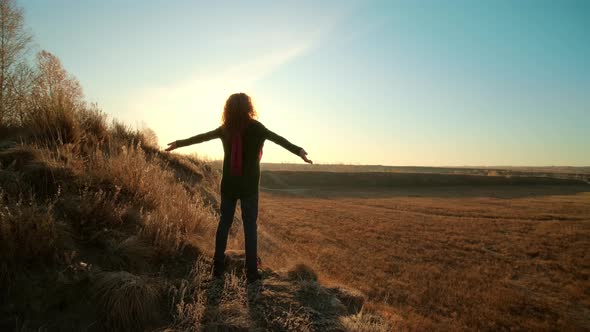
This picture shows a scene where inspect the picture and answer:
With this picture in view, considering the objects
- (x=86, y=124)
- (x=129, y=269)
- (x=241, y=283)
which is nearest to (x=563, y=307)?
(x=241, y=283)

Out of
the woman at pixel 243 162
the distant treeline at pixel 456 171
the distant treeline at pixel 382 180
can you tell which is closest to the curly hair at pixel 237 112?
the woman at pixel 243 162

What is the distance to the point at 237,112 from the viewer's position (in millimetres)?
4027

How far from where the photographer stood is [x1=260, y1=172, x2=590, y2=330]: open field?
6.89 metres

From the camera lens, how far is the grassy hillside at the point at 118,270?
9.42 ft

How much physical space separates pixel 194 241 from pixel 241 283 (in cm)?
154

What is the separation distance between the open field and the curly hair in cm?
333

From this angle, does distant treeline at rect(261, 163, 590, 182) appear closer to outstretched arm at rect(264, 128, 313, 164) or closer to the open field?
the open field

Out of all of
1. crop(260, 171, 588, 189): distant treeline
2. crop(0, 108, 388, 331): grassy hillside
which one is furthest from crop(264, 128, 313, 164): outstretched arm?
crop(260, 171, 588, 189): distant treeline

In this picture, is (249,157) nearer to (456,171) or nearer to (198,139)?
(198,139)

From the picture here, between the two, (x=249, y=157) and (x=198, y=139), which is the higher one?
(x=198, y=139)

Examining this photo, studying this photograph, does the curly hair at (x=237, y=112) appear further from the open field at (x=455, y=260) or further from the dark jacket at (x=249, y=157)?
the open field at (x=455, y=260)

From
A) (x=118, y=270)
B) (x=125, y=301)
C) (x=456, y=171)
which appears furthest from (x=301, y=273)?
(x=456, y=171)

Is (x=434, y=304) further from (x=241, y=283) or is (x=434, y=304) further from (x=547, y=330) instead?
(x=241, y=283)

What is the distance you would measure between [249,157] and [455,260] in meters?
9.95
